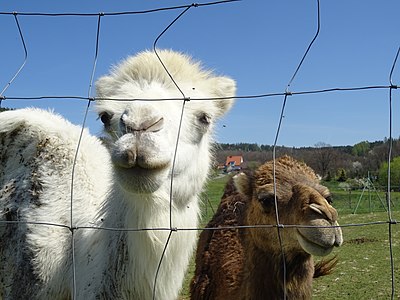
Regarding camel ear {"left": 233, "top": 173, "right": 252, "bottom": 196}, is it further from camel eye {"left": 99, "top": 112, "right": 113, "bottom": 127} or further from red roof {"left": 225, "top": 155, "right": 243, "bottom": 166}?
camel eye {"left": 99, "top": 112, "right": 113, "bottom": 127}

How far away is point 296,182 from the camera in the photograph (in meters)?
3.71

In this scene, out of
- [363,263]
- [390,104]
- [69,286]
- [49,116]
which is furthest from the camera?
[363,263]

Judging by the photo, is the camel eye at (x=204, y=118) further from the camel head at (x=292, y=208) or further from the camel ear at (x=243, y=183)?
the camel ear at (x=243, y=183)

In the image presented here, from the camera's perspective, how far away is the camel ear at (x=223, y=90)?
3281 millimetres

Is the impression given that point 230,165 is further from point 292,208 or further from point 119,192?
point 119,192

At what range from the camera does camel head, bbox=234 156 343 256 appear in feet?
10.2

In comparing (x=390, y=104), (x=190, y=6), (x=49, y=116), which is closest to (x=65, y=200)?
(x=49, y=116)

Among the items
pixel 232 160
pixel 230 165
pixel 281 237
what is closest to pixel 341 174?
pixel 232 160

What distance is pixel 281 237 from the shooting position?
3.56 m

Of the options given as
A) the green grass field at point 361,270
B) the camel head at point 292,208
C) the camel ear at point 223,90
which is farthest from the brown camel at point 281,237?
the camel ear at point 223,90

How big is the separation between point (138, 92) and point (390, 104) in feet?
4.21

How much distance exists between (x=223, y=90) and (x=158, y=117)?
3.16ft

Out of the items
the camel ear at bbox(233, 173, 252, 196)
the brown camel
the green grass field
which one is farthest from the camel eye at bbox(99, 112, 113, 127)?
the green grass field

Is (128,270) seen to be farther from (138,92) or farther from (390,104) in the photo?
(390,104)
